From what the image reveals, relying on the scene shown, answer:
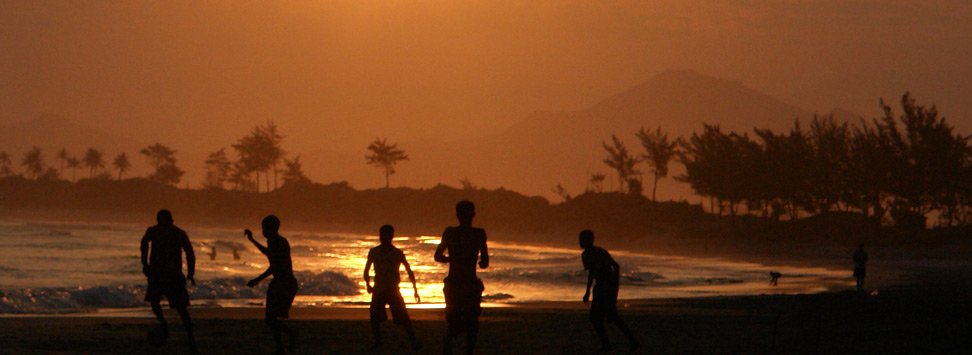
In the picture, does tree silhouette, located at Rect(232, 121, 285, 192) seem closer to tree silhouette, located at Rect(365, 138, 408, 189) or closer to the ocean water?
tree silhouette, located at Rect(365, 138, 408, 189)

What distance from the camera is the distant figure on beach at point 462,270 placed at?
44.7 ft

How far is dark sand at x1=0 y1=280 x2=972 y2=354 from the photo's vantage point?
16.2m

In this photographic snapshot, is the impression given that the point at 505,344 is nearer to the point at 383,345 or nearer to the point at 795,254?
the point at 383,345

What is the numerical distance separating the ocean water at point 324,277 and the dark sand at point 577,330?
186 inches

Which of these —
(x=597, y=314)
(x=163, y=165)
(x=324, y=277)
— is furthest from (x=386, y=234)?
(x=163, y=165)

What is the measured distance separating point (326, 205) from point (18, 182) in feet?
190

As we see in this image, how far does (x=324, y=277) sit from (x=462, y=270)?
80.9ft

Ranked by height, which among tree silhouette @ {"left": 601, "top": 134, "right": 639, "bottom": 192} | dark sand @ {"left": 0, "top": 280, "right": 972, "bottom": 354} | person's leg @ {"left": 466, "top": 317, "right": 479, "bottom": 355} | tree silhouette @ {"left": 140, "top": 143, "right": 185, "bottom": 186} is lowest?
dark sand @ {"left": 0, "top": 280, "right": 972, "bottom": 354}

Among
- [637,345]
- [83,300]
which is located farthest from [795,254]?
[637,345]

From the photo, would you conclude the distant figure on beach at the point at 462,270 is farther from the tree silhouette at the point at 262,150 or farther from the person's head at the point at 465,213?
the tree silhouette at the point at 262,150

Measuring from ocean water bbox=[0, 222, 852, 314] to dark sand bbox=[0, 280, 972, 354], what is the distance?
15.5 feet

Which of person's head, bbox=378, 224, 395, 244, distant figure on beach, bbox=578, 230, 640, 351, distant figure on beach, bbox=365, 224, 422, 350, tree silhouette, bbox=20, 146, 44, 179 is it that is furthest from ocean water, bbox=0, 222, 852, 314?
tree silhouette, bbox=20, 146, 44, 179

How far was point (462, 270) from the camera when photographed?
13641 mm

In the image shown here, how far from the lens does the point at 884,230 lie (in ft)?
245
